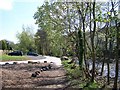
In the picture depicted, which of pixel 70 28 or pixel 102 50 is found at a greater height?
pixel 70 28

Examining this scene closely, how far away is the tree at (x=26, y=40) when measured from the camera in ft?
165

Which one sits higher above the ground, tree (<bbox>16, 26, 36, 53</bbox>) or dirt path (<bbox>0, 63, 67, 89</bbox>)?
tree (<bbox>16, 26, 36, 53</bbox>)

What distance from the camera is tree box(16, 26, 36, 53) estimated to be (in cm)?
5041

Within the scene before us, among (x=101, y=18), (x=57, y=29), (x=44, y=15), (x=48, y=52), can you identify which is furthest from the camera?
(x=48, y=52)

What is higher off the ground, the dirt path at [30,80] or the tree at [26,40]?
the tree at [26,40]

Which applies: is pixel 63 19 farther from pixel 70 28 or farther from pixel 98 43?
pixel 98 43

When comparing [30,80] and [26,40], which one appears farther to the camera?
[26,40]

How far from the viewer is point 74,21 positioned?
51.7 ft

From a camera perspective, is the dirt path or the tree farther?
the tree

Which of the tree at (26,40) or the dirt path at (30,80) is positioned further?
the tree at (26,40)

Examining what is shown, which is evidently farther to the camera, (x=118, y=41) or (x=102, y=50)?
(x=102, y=50)

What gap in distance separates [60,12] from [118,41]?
314 inches

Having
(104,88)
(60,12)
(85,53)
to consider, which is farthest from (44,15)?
→ (104,88)

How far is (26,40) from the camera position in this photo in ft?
167
